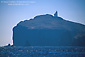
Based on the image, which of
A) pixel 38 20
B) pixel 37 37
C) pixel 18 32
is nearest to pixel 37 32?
pixel 37 37

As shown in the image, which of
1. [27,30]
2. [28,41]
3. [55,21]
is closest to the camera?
[28,41]

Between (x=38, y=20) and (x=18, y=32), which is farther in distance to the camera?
(x=38, y=20)

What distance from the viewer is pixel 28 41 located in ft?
418

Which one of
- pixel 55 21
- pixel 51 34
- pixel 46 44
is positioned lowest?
pixel 46 44

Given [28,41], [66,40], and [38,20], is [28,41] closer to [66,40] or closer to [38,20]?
[66,40]

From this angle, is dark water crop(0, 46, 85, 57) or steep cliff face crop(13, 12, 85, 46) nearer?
dark water crop(0, 46, 85, 57)

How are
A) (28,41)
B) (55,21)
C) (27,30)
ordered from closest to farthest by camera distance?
(28,41), (27,30), (55,21)

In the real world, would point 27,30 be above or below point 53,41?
above

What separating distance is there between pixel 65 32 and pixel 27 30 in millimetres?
32340

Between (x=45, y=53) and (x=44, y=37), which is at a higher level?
(x=44, y=37)

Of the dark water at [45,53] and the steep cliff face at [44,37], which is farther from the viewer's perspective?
the steep cliff face at [44,37]

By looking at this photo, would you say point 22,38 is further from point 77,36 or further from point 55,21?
point 55,21

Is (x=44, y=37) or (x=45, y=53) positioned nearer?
(x=45, y=53)

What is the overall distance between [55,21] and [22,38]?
224 ft
